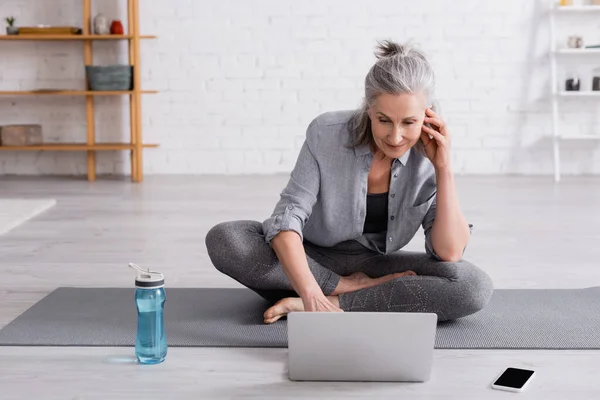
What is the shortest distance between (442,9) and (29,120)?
2.86m

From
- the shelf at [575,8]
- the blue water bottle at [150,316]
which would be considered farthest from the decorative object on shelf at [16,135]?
the blue water bottle at [150,316]

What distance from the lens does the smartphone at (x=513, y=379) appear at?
6.28 feet

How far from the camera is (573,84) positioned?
5.68m

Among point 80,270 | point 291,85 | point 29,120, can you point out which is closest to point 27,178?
point 29,120

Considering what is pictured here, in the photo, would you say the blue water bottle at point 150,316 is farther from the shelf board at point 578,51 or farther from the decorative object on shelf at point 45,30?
the shelf board at point 578,51

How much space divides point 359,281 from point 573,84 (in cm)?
370

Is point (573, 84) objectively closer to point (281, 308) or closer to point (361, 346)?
point (281, 308)

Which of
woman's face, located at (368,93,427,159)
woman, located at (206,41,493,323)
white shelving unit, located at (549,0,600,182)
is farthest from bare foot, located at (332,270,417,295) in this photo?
white shelving unit, located at (549,0,600,182)

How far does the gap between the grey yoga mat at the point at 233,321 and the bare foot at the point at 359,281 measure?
0.61 feet

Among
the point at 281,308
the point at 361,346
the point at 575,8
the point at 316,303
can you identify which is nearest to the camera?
the point at 361,346

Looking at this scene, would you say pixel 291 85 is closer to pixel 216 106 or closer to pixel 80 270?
pixel 216 106

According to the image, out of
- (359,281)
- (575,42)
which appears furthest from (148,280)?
(575,42)

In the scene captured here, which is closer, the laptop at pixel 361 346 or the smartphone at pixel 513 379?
the laptop at pixel 361 346

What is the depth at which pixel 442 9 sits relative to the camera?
580 centimetres
